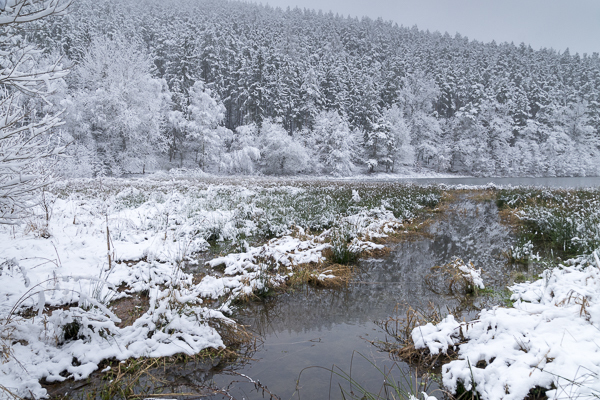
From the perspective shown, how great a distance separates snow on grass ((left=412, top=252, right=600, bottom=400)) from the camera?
204 cm

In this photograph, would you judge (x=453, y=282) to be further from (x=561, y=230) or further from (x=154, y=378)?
(x=561, y=230)

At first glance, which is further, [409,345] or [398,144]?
[398,144]

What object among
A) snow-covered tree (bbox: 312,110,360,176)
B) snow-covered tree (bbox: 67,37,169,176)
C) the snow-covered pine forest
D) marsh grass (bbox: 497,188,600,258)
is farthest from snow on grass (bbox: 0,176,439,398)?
snow-covered tree (bbox: 312,110,360,176)

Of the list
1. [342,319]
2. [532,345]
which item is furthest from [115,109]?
[532,345]

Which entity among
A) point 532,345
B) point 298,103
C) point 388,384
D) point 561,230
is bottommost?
point 388,384

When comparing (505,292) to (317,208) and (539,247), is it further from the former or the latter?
(317,208)

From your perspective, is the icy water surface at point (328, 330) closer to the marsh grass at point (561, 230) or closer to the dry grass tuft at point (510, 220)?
the marsh grass at point (561, 230)

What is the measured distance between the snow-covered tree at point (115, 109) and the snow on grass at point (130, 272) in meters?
18.8

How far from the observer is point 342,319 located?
4.12 meters

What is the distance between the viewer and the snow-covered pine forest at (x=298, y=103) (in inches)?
1136

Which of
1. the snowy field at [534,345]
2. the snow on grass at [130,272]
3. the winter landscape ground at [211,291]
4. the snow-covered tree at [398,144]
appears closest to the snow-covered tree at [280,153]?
the snow-covered tree at [398,144]

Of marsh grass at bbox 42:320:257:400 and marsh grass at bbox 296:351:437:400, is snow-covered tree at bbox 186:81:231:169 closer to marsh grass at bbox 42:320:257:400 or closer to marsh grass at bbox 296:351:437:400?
marsh grass at bbox 42:320:257:400

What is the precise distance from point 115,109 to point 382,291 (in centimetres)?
2944

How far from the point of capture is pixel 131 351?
2.92 meters
